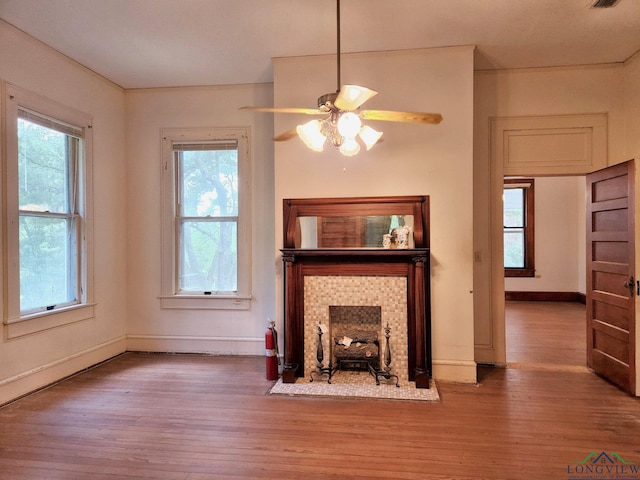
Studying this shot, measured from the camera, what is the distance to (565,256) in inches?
307

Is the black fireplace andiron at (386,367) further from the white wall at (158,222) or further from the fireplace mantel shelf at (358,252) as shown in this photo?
the white wall at (158,222)

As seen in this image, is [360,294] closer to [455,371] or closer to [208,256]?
[455,371]

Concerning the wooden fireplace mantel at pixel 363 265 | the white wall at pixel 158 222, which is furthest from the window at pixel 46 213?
the wooden fireplace mantel at pixel 363 265

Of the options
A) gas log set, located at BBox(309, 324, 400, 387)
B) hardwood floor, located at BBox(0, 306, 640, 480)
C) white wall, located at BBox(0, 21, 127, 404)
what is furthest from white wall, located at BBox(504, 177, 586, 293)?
white wall, located at BBox(0, 21, 127, 404)

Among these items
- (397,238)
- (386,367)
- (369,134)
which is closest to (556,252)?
(397,238)

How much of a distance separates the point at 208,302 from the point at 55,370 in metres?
1.52

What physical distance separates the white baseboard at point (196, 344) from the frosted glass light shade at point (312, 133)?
262 cm

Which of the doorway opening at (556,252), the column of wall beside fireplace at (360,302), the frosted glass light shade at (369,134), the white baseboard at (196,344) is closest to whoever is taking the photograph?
the frosted glass light shade at (369,134)

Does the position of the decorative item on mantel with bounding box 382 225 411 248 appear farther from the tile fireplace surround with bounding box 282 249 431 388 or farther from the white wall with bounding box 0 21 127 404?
the white wall with bounding box 0 21 127 404

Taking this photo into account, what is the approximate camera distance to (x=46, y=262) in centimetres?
347

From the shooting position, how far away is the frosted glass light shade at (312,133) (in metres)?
2.31

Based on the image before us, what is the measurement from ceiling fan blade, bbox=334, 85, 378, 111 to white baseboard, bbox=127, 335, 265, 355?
9.67 ft

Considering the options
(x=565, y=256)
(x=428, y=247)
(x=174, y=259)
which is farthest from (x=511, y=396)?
(x=565, y=256)

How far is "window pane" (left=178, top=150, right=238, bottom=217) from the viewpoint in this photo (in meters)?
4.28
